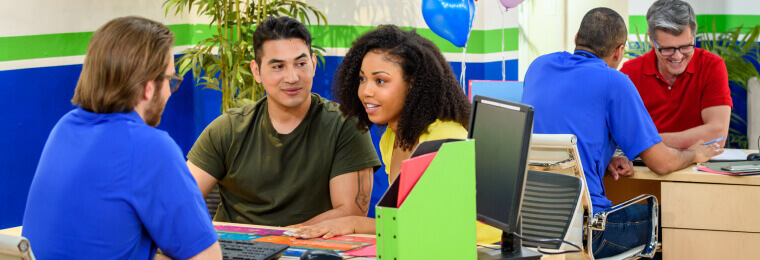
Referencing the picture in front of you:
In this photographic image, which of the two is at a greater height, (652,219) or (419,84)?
(419,84)

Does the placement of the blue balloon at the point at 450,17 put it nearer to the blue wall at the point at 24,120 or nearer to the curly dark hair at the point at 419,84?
the curly dark hair at the point at 419,84

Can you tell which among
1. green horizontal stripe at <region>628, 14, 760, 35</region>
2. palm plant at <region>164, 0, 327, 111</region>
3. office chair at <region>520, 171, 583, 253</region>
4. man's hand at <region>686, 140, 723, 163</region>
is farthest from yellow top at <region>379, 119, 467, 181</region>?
green horizontal stripe at <region>628, 14, 760, 35</region>

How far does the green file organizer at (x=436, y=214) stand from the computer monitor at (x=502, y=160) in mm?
117

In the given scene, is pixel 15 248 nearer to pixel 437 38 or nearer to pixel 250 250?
pixel 250 250

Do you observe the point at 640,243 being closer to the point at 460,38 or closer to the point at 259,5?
the point at 460,38

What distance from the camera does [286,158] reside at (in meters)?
2.77

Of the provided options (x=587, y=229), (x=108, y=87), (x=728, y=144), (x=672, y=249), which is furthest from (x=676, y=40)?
(x=108, y=87)

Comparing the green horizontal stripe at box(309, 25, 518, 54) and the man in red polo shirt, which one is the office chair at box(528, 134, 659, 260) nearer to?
the man in red polo shirt

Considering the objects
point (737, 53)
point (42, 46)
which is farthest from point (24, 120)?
point (737, 53)

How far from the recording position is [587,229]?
272 cm

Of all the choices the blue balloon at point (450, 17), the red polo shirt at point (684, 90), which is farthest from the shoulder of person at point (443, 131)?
the blue balloon at point (450, 17)

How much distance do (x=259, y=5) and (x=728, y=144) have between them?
A: 9.96 feet

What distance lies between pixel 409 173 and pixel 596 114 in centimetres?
165

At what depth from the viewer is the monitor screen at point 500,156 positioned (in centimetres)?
164
